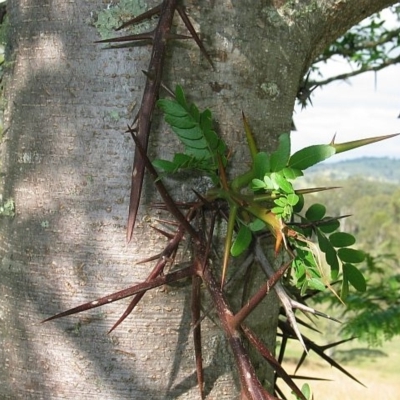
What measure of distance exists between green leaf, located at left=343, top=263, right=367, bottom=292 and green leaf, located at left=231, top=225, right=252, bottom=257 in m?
0.15

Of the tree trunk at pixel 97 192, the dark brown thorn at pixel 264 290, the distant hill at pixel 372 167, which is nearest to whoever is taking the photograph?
the dark brown thorn at pixel 264 290

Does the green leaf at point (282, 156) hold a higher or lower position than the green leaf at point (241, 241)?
higher

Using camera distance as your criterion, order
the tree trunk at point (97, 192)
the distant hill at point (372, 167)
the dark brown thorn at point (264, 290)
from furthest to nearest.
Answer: the distant hill at point (372, 167)
the tree trunk at point (97, 192)
the dark brown thorn at point (264, 290)

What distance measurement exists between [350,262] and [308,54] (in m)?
0.30

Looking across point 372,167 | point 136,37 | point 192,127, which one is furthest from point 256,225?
point 372,167

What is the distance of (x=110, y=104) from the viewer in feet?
2.35

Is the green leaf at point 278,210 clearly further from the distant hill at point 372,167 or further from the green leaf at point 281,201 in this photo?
the distant hill at point 372,167

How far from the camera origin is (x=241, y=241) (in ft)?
2.19

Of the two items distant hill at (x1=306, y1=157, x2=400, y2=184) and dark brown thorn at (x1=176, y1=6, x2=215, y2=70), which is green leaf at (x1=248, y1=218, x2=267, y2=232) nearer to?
dark brown thorn at (x1=176, y1=6, x2=215, y2=70)

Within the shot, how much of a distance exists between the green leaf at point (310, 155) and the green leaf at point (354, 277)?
6.3 inches

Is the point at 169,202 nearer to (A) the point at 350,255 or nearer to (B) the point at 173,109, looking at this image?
(B) the point at 173,109

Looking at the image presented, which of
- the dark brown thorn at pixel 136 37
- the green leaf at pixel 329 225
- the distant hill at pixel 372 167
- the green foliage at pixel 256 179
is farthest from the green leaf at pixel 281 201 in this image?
the distant hill at pixel 372 167

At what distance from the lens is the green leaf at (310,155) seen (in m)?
0.64

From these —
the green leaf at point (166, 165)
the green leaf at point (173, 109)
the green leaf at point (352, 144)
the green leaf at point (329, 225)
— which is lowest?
the green leaf at point (329, 225)
